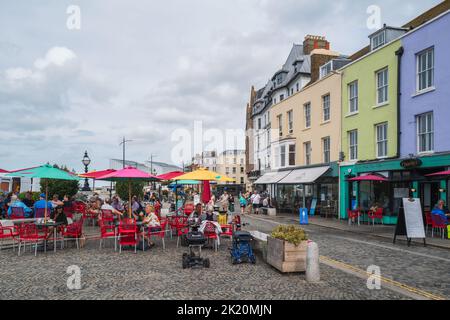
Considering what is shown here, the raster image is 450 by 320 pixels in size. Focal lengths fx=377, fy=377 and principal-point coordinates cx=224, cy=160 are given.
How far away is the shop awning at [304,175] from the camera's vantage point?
2600cm

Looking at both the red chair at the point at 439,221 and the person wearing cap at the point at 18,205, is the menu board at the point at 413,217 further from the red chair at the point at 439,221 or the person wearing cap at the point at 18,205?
the person wearing cap at the point at 18,205

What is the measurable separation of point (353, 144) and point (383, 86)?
4351mm

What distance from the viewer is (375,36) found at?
2277 cm

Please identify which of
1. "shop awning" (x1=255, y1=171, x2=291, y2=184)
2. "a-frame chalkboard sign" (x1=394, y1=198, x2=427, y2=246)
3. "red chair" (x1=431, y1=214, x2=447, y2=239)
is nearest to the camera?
"a-frame chalkboard sign" (x1=394, y1=198, x2=427, y2=246)

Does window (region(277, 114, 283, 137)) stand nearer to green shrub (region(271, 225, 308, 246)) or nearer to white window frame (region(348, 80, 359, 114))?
white window frame (region(348, 80, 359, 114))

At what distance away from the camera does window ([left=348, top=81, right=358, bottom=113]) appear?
2389 centimetres

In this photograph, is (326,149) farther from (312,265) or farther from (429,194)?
(312,265)

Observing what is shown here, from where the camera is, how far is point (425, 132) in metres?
18.3

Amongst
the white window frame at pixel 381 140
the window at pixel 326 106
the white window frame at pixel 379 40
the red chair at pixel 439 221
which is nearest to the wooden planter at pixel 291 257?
the red chair at pixel 439 221

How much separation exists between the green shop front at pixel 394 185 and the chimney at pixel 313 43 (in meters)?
17.8

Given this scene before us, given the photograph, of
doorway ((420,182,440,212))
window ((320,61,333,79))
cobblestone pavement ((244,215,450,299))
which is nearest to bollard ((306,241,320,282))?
cobblestone pavement ((244,215,450,299))

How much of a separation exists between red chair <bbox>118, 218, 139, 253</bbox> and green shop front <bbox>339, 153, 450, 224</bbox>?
12.8 m
